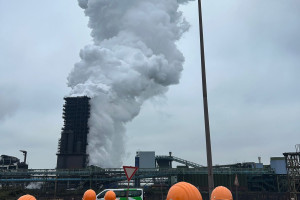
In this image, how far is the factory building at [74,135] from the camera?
318ft

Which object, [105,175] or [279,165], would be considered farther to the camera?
[105,175]

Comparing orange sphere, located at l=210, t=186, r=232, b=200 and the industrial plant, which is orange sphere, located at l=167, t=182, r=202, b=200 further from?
the industrial plant

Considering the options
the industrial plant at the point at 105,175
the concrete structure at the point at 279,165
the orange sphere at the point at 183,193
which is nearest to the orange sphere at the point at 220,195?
the orange sphere at the point at 183,193

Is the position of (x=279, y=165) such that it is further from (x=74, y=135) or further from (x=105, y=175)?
(x=74, y=135)

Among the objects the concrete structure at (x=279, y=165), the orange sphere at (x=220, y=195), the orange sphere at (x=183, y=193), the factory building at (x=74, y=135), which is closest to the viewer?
the orange sphere at (x=183, y=193)

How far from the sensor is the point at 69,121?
332 feet

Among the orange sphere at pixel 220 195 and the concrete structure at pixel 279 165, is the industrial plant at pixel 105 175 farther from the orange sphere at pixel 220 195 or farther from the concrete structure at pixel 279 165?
the orange sphere at pixel 220 195

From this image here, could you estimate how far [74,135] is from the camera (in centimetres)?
9950

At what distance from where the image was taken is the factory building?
97.1 m

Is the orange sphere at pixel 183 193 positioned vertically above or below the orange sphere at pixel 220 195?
above

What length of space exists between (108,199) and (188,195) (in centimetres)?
1171

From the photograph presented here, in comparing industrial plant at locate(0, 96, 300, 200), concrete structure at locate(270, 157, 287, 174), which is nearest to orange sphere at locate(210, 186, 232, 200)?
industrial plant at locate(0, 96, 300, 200)

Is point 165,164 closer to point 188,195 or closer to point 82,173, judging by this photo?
point 82,173

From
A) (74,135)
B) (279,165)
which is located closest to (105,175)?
(74,135)
